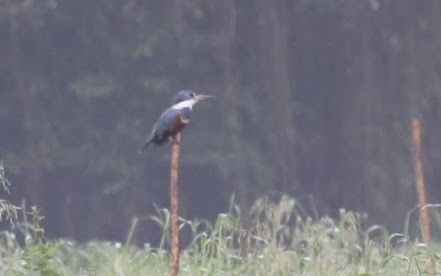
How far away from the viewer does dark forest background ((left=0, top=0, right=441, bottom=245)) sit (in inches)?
722

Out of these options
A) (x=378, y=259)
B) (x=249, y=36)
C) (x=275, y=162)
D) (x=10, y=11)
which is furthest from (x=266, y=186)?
(x=378, y=259)

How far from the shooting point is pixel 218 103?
747 inches

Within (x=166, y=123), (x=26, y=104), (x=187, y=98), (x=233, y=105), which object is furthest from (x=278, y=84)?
(x=166, y=123)

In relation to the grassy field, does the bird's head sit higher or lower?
higher

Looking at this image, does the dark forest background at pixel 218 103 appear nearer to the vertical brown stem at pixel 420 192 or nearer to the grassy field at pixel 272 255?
the grassy field at pixel 272 255

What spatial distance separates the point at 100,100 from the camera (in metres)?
18.4

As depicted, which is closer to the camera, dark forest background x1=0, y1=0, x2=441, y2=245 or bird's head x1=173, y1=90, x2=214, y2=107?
bird's head x1=173, y1=90, x2=214, y2=107

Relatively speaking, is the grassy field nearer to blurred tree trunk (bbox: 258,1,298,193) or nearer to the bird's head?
the bird's head

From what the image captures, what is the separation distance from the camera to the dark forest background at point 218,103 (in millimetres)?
18328

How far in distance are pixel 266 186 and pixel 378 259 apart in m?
11.2

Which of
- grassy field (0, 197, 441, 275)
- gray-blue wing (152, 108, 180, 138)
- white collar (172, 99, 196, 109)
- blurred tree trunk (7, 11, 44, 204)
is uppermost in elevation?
blurred tree trunk (7, 11, 44, 204)

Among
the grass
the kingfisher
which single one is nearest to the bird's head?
the kingfisher

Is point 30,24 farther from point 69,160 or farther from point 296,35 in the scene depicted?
point 296,35

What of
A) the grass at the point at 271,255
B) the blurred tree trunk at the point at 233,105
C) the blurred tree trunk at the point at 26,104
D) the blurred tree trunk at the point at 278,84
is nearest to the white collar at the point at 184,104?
the grass at the point at 271,255
